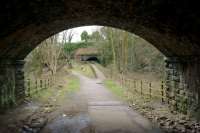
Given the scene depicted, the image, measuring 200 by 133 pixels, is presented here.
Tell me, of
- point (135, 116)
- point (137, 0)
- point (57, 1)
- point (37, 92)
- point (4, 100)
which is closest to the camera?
point (137, 0)

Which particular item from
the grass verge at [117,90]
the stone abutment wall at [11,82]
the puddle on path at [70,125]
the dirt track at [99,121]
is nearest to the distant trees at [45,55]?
the grass verge at [117,90]

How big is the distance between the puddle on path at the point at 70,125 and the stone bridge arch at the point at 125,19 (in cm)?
317

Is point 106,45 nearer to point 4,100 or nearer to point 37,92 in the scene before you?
point 37,92

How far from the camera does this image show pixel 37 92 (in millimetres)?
18562

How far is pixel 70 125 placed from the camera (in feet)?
31.8

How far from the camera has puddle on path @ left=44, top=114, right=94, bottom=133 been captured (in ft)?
29.5

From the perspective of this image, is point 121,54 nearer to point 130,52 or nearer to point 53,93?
point 130,52

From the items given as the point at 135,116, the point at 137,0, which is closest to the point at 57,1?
the point at 137,0

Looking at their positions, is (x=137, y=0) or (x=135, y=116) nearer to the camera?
(x=137, y=0)

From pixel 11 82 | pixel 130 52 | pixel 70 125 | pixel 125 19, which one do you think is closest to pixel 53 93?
pixel 11 82

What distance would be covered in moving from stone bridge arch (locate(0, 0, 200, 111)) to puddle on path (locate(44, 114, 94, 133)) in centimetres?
317

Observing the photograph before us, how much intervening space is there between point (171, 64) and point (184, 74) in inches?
71.2

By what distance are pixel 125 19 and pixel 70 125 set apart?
12.8 feet

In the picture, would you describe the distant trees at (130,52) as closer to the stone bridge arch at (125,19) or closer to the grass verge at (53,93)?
the grass verge at (53,93)
